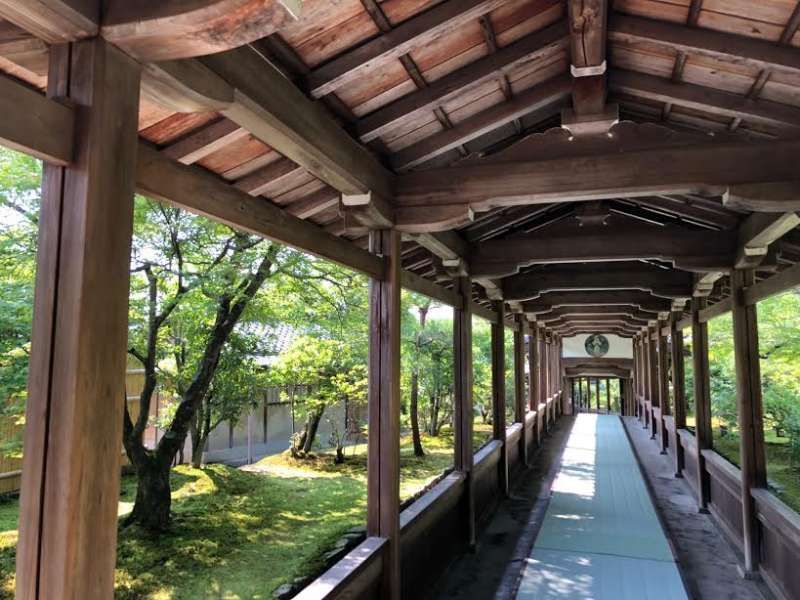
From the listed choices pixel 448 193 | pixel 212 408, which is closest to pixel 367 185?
pixel 448 193

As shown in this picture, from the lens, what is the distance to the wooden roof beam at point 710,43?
7.93 ft

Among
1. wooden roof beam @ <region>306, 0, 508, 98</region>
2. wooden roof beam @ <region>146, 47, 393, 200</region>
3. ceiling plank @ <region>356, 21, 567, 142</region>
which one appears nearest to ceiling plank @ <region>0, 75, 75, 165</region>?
wooden roof beam @ <region>146, 47, 393, 200</region>

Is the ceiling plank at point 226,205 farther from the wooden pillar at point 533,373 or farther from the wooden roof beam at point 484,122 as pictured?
the wooden pillar at point 533,373

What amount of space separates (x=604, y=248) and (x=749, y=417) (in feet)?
6.42

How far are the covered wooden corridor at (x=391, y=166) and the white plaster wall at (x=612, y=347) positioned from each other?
14009 millimetres

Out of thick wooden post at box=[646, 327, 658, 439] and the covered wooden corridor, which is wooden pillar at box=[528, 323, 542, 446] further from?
the covered wooden corridor

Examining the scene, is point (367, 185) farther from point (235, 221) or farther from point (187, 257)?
point (187, 257)

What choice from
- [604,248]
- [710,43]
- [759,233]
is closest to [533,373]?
[604,248]

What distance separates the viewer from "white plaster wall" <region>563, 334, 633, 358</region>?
19531 millimetres

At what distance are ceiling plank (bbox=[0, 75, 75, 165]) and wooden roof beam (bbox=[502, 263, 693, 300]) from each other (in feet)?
21.7

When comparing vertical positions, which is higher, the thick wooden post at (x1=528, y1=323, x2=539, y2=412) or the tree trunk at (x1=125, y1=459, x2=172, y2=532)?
the thick wooden post at (x1=528, y1=323, x2=539, y2=412)

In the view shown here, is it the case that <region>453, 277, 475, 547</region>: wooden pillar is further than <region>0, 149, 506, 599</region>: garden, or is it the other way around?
<region>453, 277, 475, 547</region>: wooden pillar

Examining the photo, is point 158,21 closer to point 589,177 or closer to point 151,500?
point 589,177

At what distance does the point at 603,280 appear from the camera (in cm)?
712
